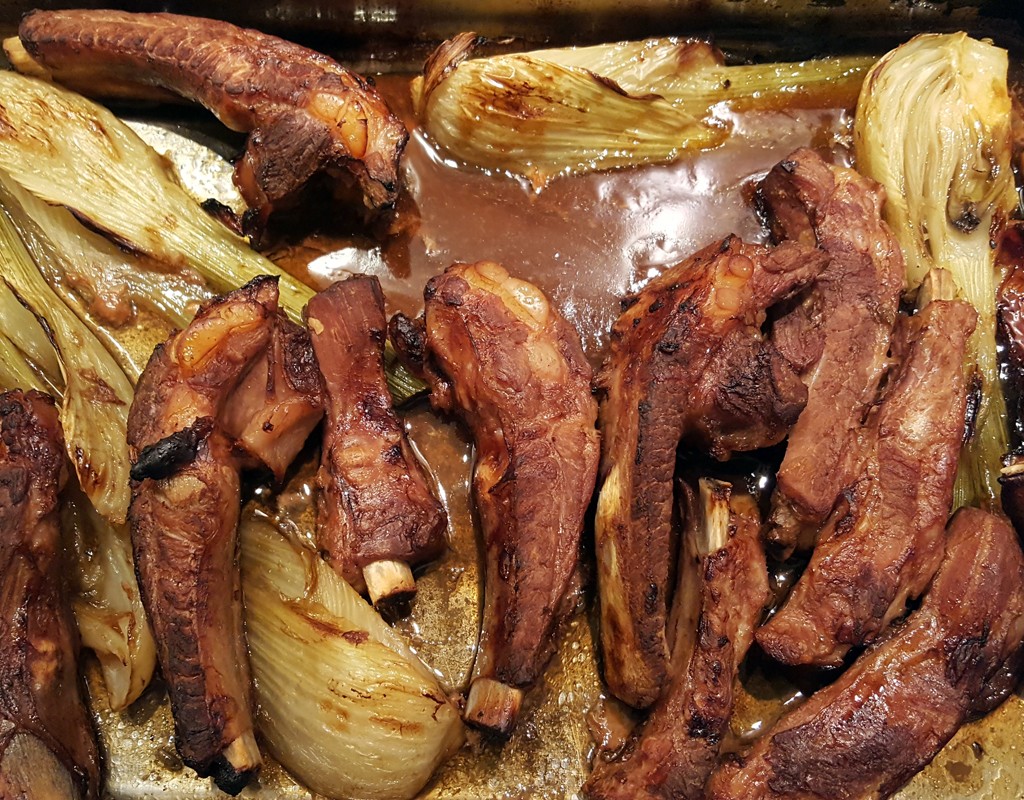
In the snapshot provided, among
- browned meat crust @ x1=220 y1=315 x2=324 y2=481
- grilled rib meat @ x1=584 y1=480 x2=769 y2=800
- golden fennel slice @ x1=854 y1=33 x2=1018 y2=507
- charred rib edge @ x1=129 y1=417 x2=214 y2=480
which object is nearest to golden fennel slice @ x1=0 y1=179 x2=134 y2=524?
charred rib edge @ x1=129 y1=417 x2=214 y2=480

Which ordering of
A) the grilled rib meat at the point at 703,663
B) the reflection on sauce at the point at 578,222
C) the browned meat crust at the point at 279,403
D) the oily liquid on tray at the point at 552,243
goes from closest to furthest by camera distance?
the grilled rib meat at the point at 703,663, the browned meat crust at the point at 279,403, the oily liquid on tray at the point at 552,243, the reflection on sauce at the point at 578,222

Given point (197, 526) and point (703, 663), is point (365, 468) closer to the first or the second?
point (197, 526)

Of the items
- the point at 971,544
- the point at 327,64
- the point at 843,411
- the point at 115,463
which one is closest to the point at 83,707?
the point at 115,463

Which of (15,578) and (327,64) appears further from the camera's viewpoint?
(327,64)

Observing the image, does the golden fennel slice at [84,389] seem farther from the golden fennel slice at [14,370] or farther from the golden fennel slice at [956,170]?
the golden fennel slice at [956,170]

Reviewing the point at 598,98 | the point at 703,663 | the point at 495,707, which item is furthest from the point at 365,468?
the point at 598,98

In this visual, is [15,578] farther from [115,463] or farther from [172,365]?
[172,365]

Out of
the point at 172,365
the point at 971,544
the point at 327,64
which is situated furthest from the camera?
the point at 327,64

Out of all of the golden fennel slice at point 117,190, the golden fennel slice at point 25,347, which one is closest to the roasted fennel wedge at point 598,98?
the golden fennel slice at point 117,190
